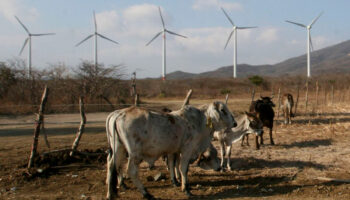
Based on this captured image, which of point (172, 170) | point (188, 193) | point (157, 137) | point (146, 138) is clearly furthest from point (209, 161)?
point (146, 138)

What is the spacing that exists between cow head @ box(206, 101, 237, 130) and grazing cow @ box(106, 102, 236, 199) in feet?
1.99

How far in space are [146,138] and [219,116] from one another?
239 cm

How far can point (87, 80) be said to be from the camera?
85.9ft

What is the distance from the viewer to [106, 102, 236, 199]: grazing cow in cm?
683

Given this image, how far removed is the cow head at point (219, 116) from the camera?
28.1 ft

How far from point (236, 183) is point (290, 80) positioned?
58177 mm

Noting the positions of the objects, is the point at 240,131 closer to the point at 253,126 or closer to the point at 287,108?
the point at 253,126

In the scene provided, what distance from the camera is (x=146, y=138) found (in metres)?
6.90

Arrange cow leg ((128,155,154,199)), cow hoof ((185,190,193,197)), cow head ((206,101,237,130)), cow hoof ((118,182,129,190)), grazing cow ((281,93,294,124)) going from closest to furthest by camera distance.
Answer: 1. cow leg ((128,155,154,199))
2. cow hoof ((185,190,193,197))
3. cow hoof ((118,182,129,190))
4. cow head ((206,101,237,130))
5. grazing cow ((281,93,294,124))

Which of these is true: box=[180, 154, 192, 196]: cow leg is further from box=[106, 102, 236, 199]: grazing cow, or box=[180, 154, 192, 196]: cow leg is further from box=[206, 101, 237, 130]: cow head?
box=[206, 101, 237, 130]: cow head

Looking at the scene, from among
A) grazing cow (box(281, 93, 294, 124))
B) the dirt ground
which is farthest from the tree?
grazing cow (box(281, 93, 294, 124))

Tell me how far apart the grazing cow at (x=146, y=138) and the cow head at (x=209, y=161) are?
154cm

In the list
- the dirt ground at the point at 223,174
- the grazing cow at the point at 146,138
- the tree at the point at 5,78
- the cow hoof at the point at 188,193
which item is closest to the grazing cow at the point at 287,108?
the dirt ground at the point at 223,174

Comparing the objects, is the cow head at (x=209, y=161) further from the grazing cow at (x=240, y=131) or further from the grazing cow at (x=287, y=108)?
the grazing cow at (x=287, y=108)
